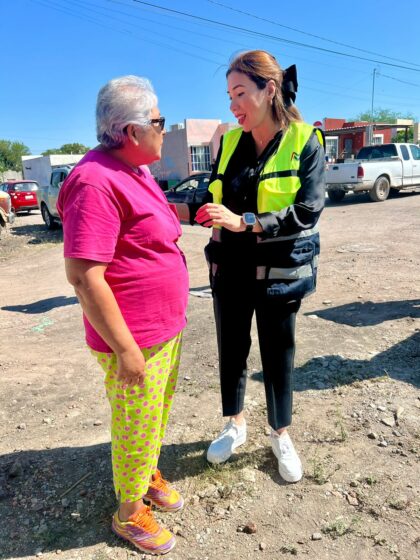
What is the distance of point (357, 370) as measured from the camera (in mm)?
3471

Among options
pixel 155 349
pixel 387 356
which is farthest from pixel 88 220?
pixel 387 356

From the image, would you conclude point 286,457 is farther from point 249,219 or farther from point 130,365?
point 249,219

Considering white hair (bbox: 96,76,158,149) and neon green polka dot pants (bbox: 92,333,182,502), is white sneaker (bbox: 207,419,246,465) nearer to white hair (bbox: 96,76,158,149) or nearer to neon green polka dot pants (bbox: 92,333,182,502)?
neon green polka dot pants (bbox: 92,333,182,502)

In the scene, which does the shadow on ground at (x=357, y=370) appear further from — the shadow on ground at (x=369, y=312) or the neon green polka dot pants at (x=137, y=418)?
the neon green polka dot pants at (x=137, y=418)

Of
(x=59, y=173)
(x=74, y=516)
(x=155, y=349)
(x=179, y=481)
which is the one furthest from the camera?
(x=59, y=173)

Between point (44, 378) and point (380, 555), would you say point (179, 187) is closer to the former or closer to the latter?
point (44, 378)

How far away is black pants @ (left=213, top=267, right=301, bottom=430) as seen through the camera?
224 centimetres

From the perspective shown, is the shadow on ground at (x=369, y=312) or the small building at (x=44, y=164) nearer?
the shadow on ground at (x=369, y=312)

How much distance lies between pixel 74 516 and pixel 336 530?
1.25m

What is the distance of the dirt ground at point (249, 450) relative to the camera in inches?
81.5

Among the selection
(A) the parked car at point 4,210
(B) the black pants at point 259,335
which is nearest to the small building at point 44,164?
(A) the parked car at point 4,210

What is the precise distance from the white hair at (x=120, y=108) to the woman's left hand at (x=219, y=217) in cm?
42

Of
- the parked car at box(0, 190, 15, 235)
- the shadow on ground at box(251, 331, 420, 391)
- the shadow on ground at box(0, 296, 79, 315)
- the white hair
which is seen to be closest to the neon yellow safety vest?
the white hair

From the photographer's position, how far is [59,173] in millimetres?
13688
